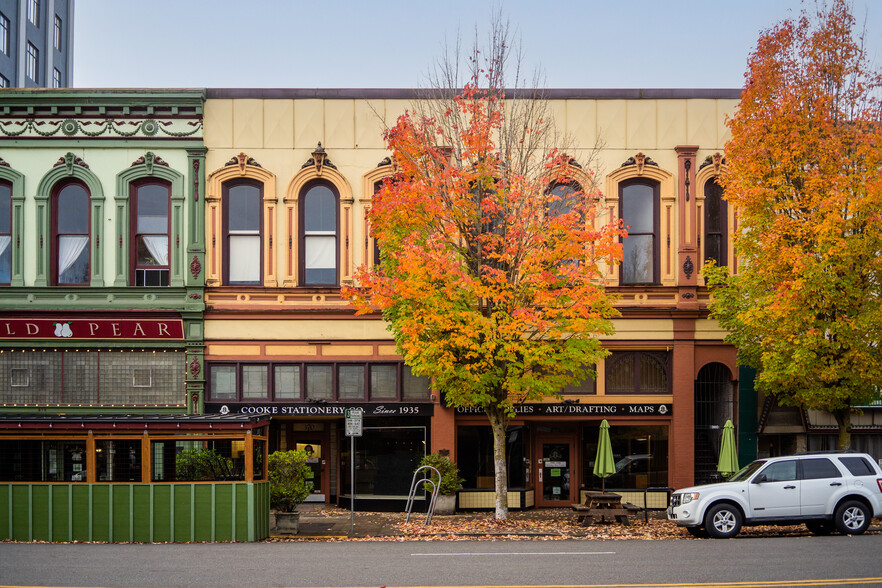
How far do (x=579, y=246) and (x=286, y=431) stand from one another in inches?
385

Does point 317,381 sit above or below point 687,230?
below

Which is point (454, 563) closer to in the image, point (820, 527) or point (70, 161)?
point (820, 527)

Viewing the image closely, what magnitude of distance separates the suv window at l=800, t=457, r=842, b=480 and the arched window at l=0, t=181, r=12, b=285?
63.7 feet

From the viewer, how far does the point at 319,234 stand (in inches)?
935

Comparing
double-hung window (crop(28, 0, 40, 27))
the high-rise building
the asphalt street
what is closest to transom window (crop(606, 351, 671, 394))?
the asphalt street

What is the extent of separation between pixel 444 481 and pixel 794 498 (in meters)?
8.14

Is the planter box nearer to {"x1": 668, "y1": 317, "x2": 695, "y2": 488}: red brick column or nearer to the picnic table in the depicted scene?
the picnic table

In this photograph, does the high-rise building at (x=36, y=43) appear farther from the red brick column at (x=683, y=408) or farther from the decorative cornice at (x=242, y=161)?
the red brick column at (x=683, y=408)

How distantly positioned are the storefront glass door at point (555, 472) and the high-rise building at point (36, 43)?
37.0m

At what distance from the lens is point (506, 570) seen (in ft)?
42.1

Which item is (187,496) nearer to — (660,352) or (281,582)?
(281,582)

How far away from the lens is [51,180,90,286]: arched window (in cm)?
2369

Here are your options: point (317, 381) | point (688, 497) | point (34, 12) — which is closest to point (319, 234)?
point (317, 381)

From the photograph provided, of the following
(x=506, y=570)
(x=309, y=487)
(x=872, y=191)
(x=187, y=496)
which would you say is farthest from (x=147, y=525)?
(x=872, y=191)
